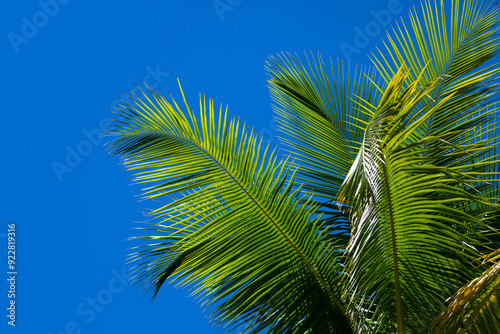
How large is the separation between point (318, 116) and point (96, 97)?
1307 cm

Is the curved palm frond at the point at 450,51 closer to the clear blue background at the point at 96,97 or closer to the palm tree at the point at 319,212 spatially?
the palm tree at the point at 319,212

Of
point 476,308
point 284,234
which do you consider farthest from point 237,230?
point 476,308

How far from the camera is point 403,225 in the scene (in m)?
3.25

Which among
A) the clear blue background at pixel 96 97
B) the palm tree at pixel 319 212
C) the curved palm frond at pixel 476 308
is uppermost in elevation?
the clear blue background at pixel 96 97

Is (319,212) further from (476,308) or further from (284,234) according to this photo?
(476,308)

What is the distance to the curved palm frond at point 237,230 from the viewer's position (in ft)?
12.2

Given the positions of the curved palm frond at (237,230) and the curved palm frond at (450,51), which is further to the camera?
the curved palm frond at (450,51)

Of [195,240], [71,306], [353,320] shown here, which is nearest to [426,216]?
[353,320]

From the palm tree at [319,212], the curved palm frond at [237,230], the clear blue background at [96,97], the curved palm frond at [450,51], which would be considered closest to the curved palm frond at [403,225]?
the palm tree at [319,212]

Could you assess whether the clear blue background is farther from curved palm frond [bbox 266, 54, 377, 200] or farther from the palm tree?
the palm tree

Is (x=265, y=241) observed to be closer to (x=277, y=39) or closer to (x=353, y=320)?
(x=353, y=320)

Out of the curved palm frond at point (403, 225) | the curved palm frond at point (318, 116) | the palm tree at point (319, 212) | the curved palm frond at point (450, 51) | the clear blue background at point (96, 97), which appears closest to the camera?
the curved palm frond at point (403, 225)

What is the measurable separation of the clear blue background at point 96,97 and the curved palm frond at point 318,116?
10363 mm

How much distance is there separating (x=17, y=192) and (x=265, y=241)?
13.0 m
